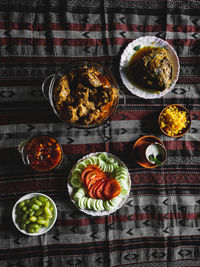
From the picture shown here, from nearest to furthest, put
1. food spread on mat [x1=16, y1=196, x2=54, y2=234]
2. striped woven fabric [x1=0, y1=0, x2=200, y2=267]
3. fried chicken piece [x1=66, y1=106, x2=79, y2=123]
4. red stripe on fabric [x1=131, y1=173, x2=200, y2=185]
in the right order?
fried chicken piece [x1=66, y1=106, x2=79, y2=123] → food spread on mat [x1=16, y1=196, x2=54, y2=234] → striped woven fabric [x1=0, y1=0, x2=200, y2=267] → red stripe on fabric [x1=131, y1=173, x2=200, y2=185]

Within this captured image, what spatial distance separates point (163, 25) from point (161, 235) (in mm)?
1803

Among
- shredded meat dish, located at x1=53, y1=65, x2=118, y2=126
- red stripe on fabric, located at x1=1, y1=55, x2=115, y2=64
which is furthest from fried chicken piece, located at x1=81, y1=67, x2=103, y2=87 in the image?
red stripe on fabric, located at x1=1, y1=55, x2=115, y2=64

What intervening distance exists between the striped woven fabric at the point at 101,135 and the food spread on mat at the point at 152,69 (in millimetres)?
143

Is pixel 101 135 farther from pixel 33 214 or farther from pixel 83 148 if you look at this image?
pixel 33 214

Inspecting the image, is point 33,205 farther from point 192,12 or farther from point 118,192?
point 192,12

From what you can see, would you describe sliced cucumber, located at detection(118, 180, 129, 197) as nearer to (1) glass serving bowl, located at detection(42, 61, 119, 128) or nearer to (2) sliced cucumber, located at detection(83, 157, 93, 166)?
(2) sliced cucumber, located at detection(83, 157, 93, 166)

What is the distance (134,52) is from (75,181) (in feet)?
3.82

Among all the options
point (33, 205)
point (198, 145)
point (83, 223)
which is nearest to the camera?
point (33, 205)

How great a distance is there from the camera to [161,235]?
89.2 inches

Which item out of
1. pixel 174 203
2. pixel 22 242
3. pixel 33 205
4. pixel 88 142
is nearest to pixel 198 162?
pixel 174 203

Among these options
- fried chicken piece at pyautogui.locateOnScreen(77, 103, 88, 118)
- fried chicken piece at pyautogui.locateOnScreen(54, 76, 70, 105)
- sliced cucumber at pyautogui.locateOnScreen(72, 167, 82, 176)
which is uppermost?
fried chicken piece at pyautogui.locateOnScreen(54, 76, 70, 105)

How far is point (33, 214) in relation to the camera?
2.05m

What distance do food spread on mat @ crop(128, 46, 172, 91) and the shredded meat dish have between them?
0.38 meters

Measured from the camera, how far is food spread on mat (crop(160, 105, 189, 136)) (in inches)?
85.7
